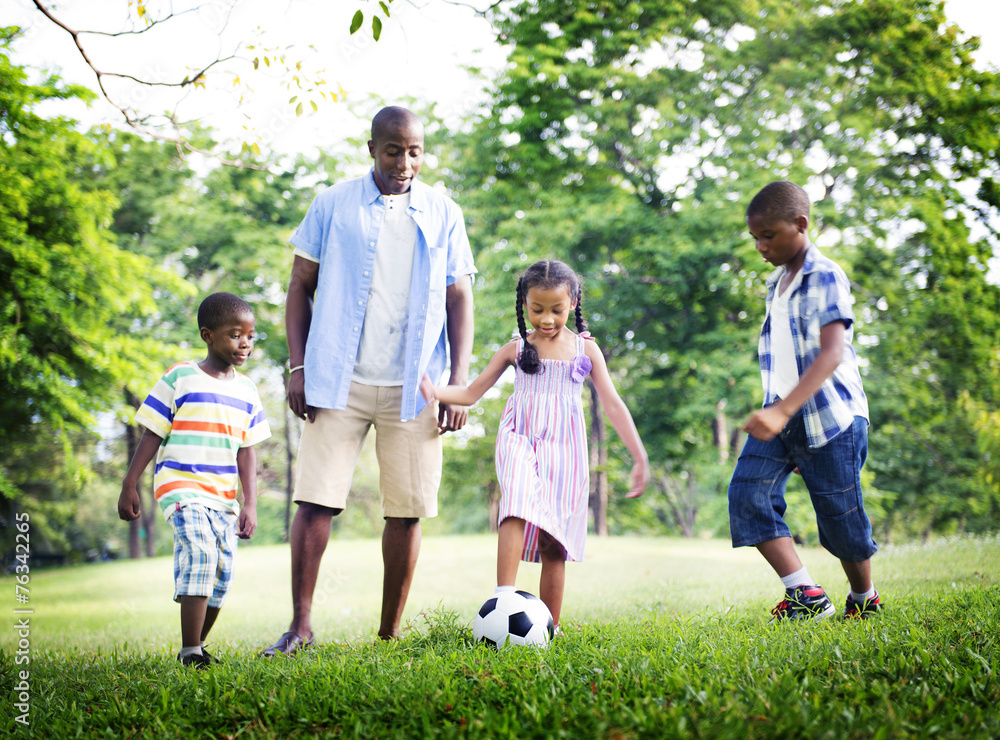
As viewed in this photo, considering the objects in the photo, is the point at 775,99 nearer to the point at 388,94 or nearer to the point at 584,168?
the point at 584,168

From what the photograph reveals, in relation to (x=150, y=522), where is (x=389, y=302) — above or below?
above

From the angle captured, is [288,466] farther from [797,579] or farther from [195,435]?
[797,579]

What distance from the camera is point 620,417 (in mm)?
3469

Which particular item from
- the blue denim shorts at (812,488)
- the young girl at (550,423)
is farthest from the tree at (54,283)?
the blue denim shorts at (812,488)

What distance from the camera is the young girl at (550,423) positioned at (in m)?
3.32

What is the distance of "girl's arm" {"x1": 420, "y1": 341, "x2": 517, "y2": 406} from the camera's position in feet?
11.2

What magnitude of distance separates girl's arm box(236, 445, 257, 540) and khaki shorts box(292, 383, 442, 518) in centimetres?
29

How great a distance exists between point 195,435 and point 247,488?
0.40 metres

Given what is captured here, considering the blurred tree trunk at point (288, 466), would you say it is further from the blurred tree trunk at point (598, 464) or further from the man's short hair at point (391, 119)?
the man's short hair at point (391, 119)

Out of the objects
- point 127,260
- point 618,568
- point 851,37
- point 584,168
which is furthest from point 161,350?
point 851,37

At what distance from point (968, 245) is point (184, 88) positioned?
510 inches

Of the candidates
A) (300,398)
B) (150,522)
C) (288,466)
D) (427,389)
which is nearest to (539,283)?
(427,389)

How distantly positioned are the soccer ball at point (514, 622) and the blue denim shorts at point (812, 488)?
1043mm

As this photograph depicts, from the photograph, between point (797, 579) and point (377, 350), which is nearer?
point (797, 579)
